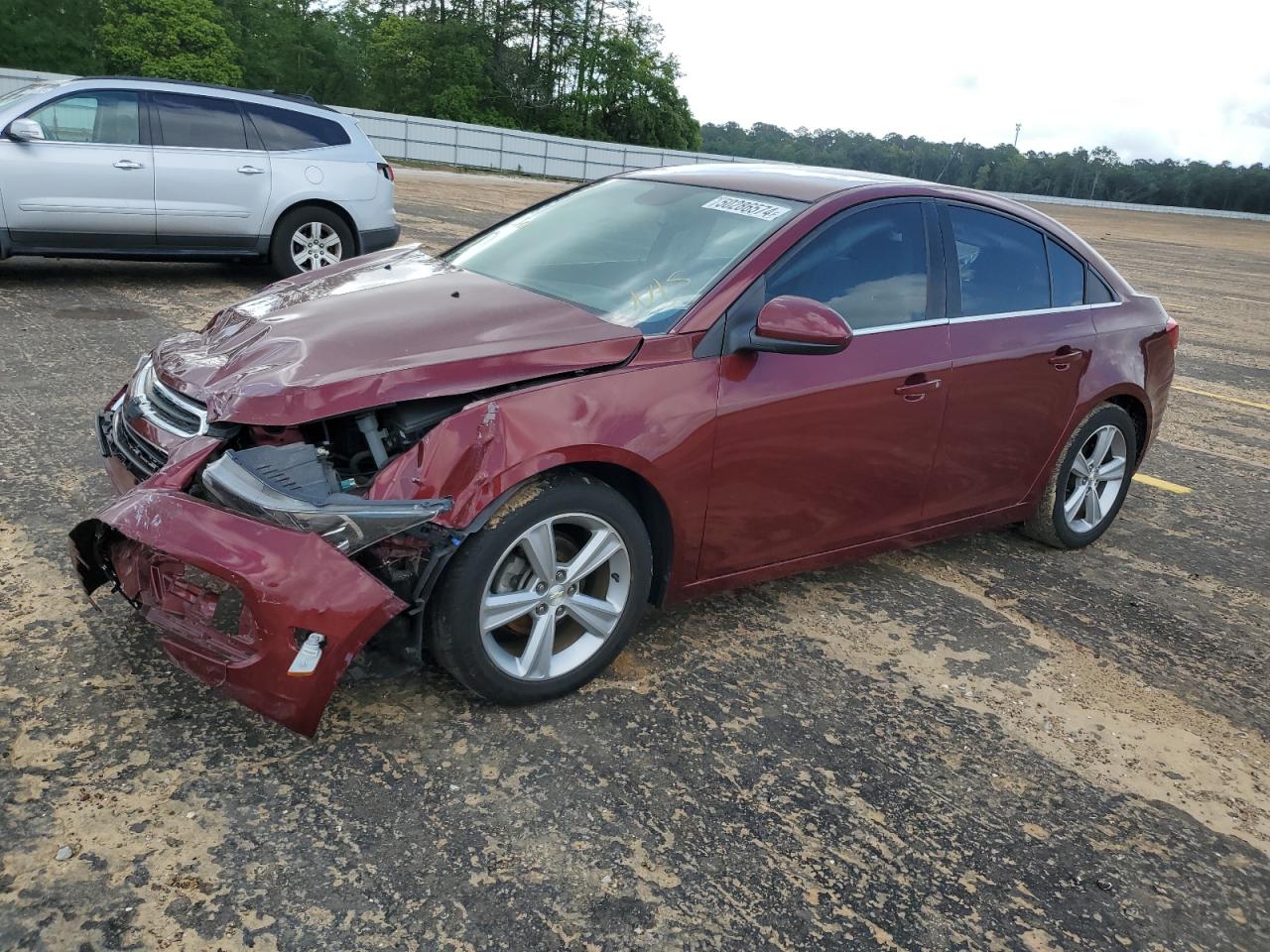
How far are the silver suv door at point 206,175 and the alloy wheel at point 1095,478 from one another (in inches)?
283

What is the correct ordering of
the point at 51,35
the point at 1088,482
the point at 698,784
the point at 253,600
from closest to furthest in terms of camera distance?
1. the point at 253,600
2. the point at 698,784
3. the point at 1088,482
4. the point at 51,35

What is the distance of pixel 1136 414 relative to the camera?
5.04m

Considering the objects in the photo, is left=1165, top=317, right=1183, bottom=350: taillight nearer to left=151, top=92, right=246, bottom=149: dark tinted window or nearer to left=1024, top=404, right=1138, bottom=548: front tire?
left=1024, top=404, right=1138, bottom=548: front tire

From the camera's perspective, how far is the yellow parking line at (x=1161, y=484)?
20.2ft

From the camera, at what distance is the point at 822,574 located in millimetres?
4398

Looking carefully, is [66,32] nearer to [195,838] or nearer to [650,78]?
[650,78]

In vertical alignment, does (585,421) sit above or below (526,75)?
below

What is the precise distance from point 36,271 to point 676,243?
7.67 meters

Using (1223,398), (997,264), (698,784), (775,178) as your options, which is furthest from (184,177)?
(1223,398)

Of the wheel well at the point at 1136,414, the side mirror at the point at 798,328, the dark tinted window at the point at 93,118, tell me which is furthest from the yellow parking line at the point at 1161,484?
the dark tinted window at the point at 93,118

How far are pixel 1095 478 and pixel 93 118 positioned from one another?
7987 millimetres

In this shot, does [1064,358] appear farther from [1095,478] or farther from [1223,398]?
[1223,398]

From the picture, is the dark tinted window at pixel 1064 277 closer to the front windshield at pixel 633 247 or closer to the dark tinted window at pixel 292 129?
the front windshield at pixel 633 247

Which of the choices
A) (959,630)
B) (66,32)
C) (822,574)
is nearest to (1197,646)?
(959,630)
